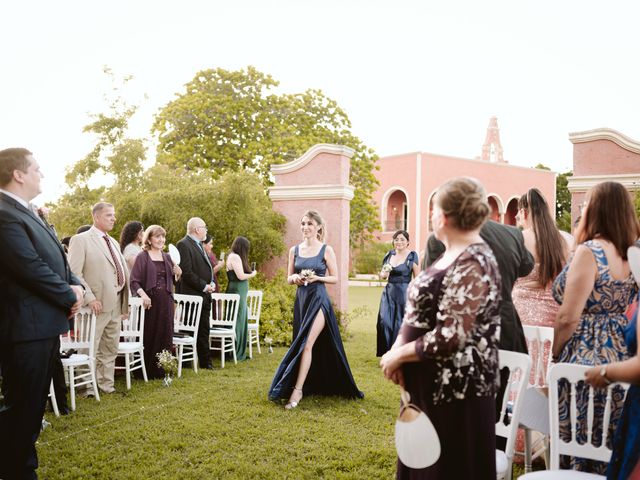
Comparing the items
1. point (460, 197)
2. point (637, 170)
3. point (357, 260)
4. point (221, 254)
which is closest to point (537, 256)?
point (460, 197)

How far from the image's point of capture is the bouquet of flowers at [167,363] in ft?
22.3

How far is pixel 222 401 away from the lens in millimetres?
6105

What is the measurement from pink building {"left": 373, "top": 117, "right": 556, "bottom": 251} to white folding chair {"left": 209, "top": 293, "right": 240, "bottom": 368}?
28.9 meters

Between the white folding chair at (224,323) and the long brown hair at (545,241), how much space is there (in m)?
5.00

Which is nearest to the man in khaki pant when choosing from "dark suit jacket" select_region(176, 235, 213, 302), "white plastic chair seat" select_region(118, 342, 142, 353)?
"white plastic chair seat" select_region(118, 342, 142, 353)

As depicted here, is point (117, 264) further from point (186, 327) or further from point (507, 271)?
point (507, 271)

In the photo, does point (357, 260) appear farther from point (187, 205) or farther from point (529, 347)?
point (529, 347)

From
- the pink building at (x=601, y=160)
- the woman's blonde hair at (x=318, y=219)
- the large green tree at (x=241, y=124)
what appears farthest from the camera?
the large green tree at (x=241, y=124)

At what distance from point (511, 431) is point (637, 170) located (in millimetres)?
8718

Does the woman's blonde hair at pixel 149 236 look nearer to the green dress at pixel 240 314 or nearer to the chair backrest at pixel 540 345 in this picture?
the green dress at pixel 240 314

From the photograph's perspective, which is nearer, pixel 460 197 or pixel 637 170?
pixel 460 197

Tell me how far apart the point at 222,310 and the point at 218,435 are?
11.9 ft

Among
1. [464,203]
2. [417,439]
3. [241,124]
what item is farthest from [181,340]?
[241,124]

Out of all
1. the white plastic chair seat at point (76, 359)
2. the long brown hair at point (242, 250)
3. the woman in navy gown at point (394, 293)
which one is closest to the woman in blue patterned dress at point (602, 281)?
the white plastic chair seat at point (76, 359)
